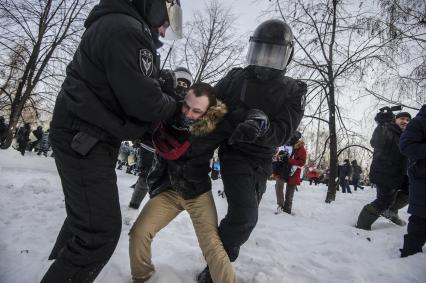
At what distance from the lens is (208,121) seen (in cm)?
220

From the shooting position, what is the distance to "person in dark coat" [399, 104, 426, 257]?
3.17 m

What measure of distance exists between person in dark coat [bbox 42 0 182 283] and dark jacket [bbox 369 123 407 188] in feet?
13.4

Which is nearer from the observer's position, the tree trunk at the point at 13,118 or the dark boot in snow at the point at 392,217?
the dark boot in snow at the point at 392,217

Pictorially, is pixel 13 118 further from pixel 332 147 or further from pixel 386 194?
pixel 386 194

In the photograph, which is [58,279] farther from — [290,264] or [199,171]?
[290,264]

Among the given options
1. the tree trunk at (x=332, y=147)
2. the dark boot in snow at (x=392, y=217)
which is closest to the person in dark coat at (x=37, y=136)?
the tree trunk at (x=332, y=147)

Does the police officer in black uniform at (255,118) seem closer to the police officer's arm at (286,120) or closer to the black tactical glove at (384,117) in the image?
the police officer's arm at (286,120)

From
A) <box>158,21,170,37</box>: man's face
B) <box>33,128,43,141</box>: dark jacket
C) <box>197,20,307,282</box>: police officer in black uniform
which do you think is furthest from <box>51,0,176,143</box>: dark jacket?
<box>33,128,43,141</box>: dark jacket

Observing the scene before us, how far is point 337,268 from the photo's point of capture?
9.91 feet

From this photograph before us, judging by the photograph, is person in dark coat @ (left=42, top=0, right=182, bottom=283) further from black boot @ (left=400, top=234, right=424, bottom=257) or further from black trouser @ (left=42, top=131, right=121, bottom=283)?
black boot @ (left=400, top=234, right=424, bottom=257)

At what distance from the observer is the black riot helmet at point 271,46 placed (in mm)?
2631

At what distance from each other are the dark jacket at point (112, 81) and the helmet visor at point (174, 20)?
316mm

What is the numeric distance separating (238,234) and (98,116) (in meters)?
1.23

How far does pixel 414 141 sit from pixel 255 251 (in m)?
1.96
